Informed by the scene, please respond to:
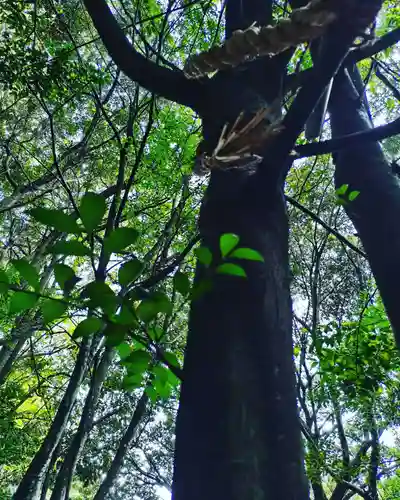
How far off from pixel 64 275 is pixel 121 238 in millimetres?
122

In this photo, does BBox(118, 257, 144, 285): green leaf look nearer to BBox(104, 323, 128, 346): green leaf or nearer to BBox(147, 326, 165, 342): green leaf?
BBox(104, 323, 128, 346): green leaf

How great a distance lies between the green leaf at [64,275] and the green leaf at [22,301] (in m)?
0.05

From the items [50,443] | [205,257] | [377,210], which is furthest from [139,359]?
[50,443]

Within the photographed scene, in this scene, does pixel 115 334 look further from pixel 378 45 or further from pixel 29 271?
pixel 378 45

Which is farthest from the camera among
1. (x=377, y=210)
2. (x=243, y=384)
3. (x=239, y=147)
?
(x=377, y=210)

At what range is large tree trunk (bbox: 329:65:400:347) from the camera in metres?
1.84

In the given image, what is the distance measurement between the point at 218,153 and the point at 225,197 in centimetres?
18

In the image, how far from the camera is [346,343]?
11.7 feet

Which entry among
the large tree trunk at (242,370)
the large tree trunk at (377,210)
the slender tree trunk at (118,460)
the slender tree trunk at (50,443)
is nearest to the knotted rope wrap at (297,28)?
the large tree trunk at (242,370)

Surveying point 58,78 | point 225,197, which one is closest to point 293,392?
point 225,197

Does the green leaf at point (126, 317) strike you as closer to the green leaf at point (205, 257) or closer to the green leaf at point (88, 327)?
the green leaf at point (88, 327)

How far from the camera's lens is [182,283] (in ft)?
2.46

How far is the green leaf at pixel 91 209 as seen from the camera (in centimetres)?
62

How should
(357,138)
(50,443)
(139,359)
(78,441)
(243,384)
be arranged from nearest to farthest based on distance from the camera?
(139,359) → (243,384) → (357,138) → (78,441) → (50,443)
